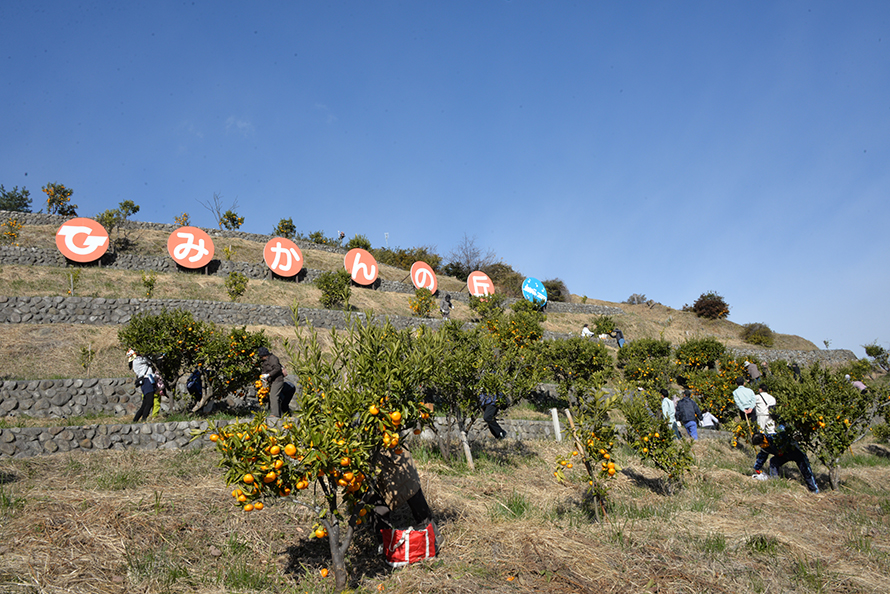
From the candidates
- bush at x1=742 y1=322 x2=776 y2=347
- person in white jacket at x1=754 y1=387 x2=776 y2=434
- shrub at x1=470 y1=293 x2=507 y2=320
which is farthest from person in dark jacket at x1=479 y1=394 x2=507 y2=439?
bush at x1=742 y1=322 x2=776 y2=347

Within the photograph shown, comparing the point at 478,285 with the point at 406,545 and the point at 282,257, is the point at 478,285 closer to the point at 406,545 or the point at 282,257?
the point at 282,257

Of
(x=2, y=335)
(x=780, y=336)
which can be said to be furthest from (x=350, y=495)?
(x=780, y=336)

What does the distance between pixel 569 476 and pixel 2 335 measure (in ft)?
54.8

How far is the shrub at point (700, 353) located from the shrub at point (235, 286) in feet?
72.0

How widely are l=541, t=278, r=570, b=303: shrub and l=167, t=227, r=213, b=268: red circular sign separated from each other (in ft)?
111

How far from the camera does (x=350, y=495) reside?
3980 millimetres

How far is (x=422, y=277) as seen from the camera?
30281mm

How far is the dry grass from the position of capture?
4.30 meters

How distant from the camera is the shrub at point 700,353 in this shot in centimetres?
2292

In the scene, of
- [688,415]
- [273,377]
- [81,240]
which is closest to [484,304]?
[688,415]

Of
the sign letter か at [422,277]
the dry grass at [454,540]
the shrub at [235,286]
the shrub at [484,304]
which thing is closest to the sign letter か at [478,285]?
the shrub at [484,304]

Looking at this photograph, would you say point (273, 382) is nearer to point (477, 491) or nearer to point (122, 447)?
point (122, 447)

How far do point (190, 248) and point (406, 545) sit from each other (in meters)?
24.4

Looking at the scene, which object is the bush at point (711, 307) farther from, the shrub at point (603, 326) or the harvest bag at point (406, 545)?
the harvest bag at point (406, 545)
